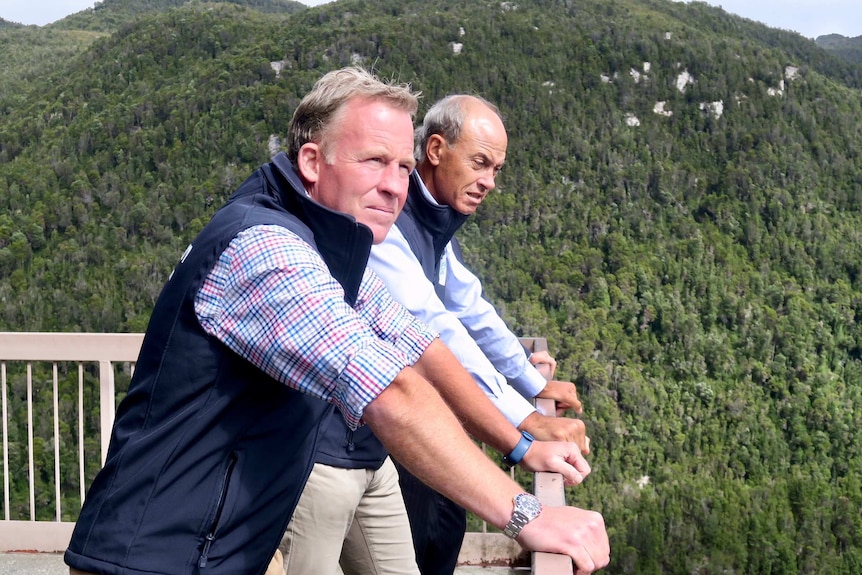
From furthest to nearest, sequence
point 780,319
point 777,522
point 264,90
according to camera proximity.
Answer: point 264,90 → point 780,319 → point 777,522

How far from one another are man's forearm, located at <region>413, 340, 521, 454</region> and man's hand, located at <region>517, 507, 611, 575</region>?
31 cm

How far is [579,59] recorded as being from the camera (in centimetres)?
9088

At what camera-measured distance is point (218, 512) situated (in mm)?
1190

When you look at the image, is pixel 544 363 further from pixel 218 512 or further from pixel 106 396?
pixel 106 396

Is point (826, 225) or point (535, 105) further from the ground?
point (535, 105)

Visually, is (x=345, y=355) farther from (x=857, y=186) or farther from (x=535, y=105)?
(x=857, y=186)

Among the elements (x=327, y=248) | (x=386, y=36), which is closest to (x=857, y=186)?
(x=386, y=36)

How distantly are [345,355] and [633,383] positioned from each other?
59.2 m

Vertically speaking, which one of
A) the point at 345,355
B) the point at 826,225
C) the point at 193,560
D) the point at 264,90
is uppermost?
the point at 345,355

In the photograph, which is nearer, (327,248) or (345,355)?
(345,355)

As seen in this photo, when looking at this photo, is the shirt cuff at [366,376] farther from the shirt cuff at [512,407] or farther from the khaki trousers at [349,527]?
the shirt cuff at [512,407]

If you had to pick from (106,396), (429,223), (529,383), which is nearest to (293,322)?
(429,223)

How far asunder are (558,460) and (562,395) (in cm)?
66

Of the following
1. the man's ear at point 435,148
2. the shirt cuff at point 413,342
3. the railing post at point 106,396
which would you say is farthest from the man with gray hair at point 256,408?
the railing post at point 106,396
